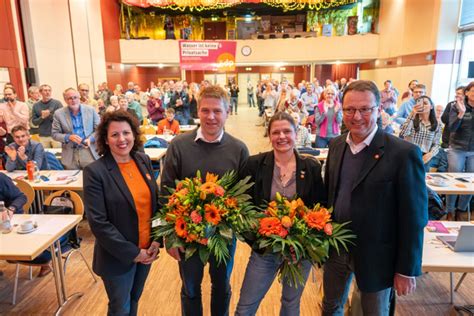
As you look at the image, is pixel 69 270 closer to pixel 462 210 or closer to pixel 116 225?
pixel 116 225

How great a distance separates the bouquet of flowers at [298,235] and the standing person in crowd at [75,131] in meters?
3.43

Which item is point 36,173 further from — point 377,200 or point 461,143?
point 461,143

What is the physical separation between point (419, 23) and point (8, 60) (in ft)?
43.3

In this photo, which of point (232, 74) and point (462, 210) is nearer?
point (462, 210)

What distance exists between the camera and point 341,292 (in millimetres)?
2043

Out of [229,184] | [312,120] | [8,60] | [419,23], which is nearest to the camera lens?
[229,184]

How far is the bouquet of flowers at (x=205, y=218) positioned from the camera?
5.63ft

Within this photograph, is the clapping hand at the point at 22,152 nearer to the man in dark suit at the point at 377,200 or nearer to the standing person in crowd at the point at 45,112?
the standing person in crowd at the point at 45,112

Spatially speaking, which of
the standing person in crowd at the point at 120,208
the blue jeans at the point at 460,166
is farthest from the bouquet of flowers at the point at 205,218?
the blue jeans at the point at 460,166

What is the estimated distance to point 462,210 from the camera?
4656 millimetres

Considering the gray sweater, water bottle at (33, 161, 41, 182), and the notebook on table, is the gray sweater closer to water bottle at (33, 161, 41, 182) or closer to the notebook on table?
the notebook on table

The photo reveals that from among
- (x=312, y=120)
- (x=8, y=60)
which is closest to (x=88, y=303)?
(x=312, y=120)

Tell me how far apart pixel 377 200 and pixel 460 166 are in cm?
391

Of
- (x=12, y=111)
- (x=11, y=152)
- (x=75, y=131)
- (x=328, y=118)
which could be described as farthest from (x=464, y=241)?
(x=12, y=111)
